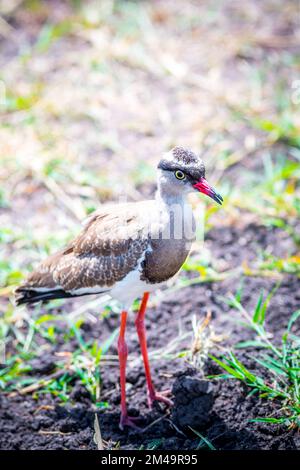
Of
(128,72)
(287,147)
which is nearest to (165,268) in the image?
(287,147)

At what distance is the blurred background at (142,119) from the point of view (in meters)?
5.51

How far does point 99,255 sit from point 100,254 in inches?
0.5

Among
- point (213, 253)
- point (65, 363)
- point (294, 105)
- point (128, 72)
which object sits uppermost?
point (128, 72)

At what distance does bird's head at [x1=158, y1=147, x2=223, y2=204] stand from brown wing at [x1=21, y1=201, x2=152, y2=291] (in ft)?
0.85

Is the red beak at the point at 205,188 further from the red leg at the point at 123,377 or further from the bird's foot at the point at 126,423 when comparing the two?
the bird's foot at the point at 126,423

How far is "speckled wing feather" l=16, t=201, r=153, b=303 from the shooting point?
4066 mm

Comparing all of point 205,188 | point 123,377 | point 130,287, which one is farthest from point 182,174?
point 123,377

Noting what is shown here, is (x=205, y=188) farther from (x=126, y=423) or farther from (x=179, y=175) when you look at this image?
(x=126, y=423)

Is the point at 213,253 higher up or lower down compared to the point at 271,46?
lower down

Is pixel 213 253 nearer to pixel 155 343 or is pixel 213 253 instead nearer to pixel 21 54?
pixel 155 343

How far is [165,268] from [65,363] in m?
1.20

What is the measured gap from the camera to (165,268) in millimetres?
3982
